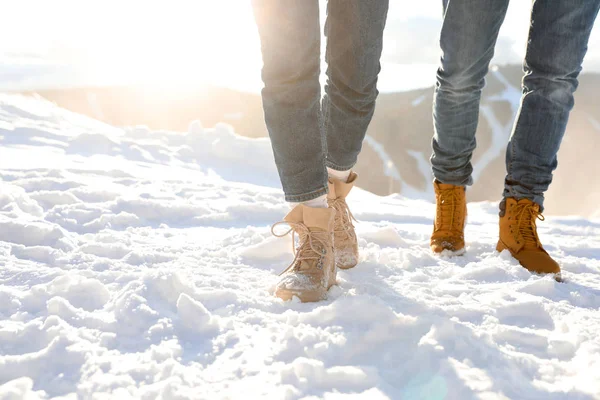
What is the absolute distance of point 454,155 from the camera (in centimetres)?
185

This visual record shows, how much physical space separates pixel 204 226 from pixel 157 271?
878 millimetres

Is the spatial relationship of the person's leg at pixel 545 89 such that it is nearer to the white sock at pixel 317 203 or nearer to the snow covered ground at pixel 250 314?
the snow covered ground at pixel 250 314

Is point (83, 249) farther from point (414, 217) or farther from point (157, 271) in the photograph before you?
point (414, 217)

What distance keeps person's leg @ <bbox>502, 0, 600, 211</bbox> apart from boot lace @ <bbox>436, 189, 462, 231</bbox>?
7.4 inches

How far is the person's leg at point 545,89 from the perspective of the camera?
5.14ft

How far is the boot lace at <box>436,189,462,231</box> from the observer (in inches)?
72.9

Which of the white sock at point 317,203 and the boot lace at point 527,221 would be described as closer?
the white sock at point 317,203

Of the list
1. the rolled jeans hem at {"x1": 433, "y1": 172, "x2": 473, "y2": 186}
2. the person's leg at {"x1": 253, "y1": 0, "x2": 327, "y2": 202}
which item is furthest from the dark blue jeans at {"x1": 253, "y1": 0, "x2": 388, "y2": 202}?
the rolled jeans hem at {"x1": 433, "y1": 172, "x2": 473, "y2": 186}

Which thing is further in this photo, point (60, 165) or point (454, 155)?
point (60, 165)

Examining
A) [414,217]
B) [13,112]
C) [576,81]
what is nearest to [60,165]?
[13,112]

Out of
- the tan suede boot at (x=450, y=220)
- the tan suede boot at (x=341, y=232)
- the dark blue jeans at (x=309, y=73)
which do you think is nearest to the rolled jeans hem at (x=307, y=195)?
the dark blue jeans at (x=309, y=73)

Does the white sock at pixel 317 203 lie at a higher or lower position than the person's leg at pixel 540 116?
lower

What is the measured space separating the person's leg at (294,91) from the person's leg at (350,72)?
17 centimetres

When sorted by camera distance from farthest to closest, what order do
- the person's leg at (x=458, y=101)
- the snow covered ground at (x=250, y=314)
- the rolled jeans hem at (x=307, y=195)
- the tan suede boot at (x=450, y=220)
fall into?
the tan suede boot at (x=450, y=220), the person's leg at (x=458, y=101), the rolled jeans hem at (x=307, y=195), the snow covered ground at (x=250, y=314)
